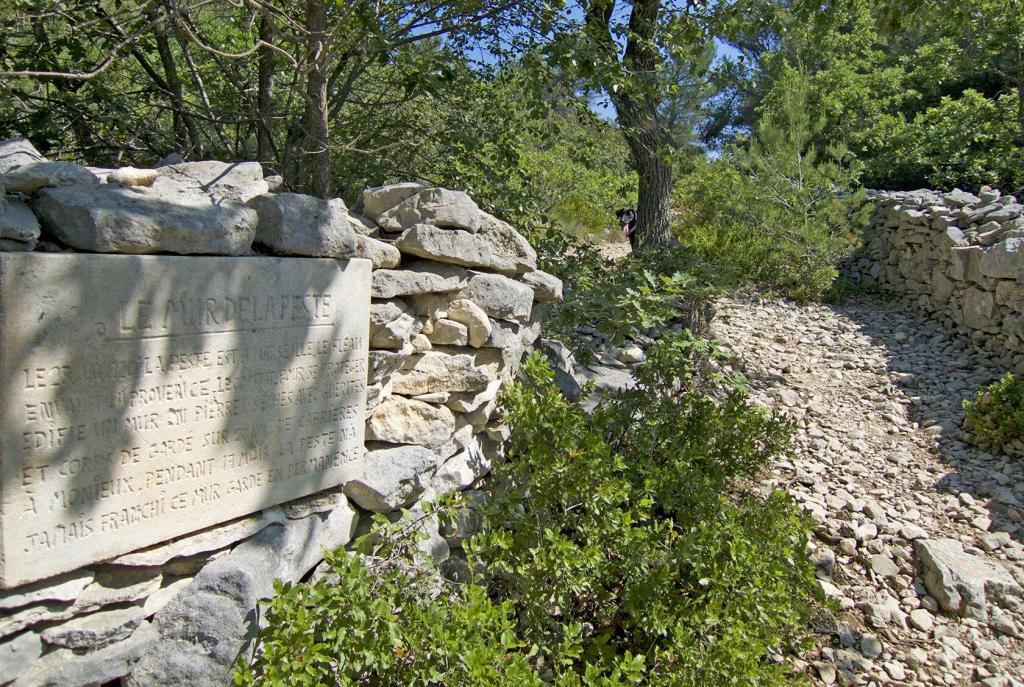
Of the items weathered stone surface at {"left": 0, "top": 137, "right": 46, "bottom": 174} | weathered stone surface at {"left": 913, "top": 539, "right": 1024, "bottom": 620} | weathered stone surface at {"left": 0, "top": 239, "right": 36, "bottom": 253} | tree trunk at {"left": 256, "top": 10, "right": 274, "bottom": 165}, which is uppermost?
tree trunk at {"left": 256, "top": 10, "right": 274, "bottom": 165}

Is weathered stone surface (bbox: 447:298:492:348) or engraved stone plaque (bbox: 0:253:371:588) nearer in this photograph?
engraved stone plaque (bbox: 0:253:371:588)

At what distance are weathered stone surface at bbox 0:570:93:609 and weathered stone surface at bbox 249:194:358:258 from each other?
1.10 m

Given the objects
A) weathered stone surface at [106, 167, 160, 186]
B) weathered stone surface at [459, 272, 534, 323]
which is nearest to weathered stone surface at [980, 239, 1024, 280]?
weathered stone surface at [459, 272, 534, 323]

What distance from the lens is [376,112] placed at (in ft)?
16.4

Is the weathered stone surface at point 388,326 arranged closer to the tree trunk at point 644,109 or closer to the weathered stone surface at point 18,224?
the weathered stone surface at point 18,224

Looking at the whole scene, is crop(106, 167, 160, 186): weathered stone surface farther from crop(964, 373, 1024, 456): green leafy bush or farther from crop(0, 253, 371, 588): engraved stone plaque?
crop(964, 373, 1024, 456): green leafy bush

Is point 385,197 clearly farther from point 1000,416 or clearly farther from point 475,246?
point 1000,416

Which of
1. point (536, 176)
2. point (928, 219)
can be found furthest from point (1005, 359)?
point (536, 176)

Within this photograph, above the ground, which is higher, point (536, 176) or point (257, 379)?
point (536, 176)

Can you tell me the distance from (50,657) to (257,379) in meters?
0.91

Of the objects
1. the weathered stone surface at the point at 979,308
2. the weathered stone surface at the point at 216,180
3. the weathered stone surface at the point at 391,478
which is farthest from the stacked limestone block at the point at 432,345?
the weathered stone surface at the point at 979,308

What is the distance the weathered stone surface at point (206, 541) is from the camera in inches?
83.9

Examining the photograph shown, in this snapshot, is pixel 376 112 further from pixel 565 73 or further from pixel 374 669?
pixel 374 669

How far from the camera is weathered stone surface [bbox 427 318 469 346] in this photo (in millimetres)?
3145
